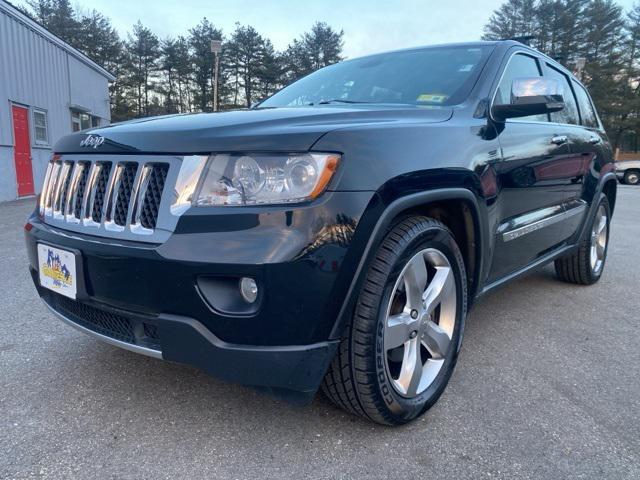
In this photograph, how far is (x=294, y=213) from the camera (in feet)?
4.92

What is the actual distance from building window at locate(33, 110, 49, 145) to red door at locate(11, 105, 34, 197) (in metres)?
0.41

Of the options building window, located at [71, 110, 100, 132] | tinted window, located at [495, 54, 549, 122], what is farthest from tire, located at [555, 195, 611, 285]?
building window, located at [71, 110, 100, 132]

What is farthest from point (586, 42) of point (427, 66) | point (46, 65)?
point (427, 66)

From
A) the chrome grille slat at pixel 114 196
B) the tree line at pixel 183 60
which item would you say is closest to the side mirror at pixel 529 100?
the chrome grille slat at pixel 114 196

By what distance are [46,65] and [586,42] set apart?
43.7 meters

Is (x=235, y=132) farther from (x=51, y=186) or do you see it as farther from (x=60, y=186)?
(x=51, y=186)

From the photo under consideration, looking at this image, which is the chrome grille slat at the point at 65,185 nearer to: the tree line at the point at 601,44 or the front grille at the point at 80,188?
the front grille at the point at 80,188

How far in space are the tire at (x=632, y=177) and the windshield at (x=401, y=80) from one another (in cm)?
2494

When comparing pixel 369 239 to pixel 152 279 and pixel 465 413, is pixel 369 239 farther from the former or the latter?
pixel 465 413

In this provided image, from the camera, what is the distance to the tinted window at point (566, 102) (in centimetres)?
349

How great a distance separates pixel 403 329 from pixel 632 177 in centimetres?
2626

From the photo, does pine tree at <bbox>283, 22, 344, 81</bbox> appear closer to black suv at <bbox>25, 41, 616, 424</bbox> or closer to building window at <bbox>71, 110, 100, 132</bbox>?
building window at <bbox>71, 110, 100, 132</bbox>

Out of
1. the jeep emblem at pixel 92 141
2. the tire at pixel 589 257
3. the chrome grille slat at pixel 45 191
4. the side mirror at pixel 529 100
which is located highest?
the side mirror at pixel 529 100

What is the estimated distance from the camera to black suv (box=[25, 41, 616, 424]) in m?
1.53
